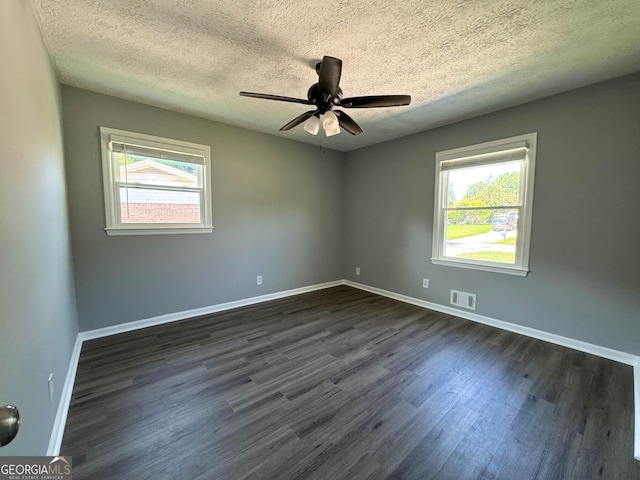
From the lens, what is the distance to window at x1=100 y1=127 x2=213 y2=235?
282 cm

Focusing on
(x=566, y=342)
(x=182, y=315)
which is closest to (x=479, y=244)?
(x=566, y=342)

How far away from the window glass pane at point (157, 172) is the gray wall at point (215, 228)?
0.21 meters

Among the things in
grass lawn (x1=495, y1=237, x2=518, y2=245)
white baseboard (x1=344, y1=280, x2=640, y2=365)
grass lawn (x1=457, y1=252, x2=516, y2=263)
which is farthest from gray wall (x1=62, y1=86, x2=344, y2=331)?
grass lawn (x1=495, y1=237, x2=518, y2=245)

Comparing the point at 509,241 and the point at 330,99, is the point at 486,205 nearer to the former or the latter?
the point at 509,241

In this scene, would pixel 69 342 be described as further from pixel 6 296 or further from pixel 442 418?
pixel 442 418

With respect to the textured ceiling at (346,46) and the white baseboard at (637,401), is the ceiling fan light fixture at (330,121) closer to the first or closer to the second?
the textured ceiling at (346,46)

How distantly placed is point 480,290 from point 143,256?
4.19m

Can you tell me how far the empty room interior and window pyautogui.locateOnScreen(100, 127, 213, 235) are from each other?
2 cm

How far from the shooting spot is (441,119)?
11.0 ft

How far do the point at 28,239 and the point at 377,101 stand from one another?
7.59 feet

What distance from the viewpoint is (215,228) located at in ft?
11.6

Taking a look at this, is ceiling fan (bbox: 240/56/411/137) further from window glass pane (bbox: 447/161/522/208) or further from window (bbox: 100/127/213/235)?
window glass pane (bbox: 447/161/522/208)

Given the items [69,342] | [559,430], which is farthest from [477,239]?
[69,342]

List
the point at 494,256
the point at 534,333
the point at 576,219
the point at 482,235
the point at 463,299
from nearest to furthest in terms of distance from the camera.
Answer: the point at 576,219
the point at 534,333
the point at 494,256
the point at 482,235
the point at 463,299
